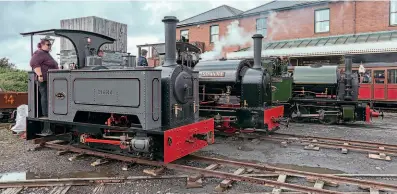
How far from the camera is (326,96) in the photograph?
444 inches

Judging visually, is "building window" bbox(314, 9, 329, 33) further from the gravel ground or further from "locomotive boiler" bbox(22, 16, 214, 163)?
"locomotive boiler" bbox(22, 16, 214, 163)

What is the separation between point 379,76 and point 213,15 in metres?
14.4

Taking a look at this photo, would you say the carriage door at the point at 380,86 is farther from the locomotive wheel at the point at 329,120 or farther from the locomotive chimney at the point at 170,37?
the locomotive chimney at the point at 170,37

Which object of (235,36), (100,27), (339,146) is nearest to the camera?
(339,146)

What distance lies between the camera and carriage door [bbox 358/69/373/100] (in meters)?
14.5

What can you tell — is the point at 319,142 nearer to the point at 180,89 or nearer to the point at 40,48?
the point at 180,89

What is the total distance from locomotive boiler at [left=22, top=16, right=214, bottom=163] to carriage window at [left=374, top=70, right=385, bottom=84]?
1213 centimetres

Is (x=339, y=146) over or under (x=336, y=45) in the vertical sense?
under

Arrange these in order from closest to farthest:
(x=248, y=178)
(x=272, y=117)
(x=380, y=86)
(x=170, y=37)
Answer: (x=248, y=178)
(x=170, y=37)
(x=272, y=117)
(x=380, y=86)

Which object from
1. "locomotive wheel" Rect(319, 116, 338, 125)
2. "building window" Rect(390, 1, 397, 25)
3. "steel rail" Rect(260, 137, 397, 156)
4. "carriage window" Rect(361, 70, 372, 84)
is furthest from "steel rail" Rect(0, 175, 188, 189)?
"building window" Rect(390, 1, 397, 25)

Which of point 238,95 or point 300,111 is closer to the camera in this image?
point 238,95

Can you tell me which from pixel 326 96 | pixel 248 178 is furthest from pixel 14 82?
pixel 248 178

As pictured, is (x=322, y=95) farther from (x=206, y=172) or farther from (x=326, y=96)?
(x=206, y=172)

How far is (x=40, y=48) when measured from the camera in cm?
636
